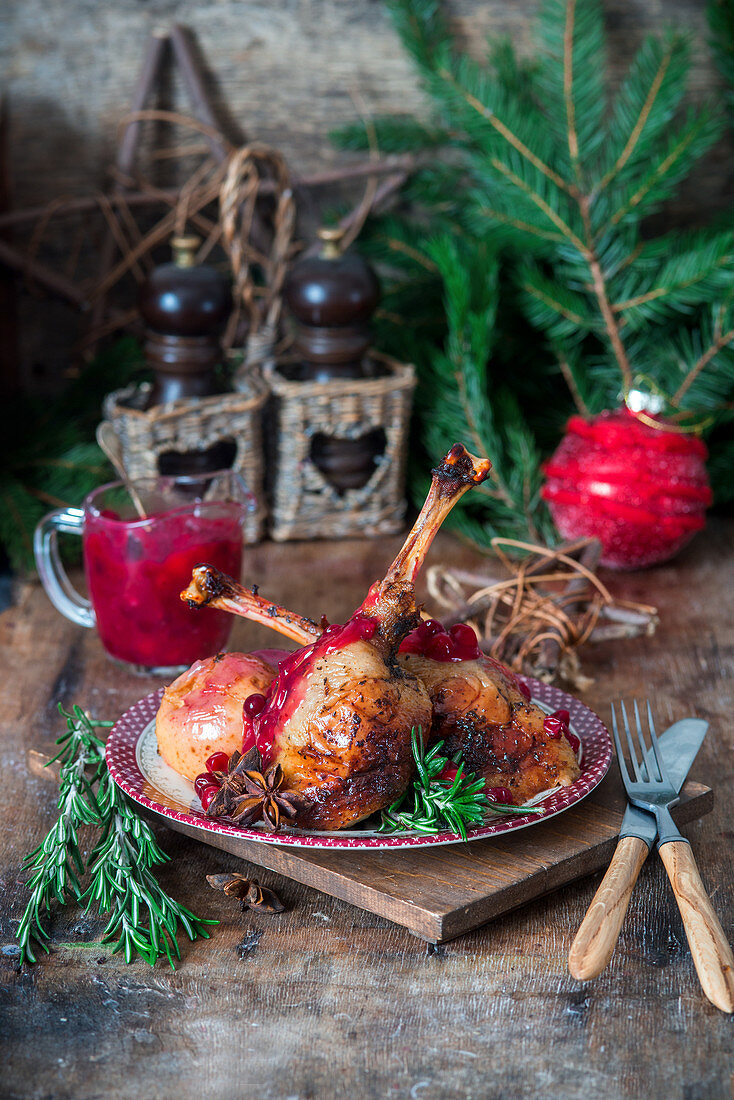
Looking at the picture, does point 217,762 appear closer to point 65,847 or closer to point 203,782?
point 203,782

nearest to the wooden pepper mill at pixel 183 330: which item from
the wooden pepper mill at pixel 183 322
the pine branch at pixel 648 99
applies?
the wooden pepper mill at pixel 183 322

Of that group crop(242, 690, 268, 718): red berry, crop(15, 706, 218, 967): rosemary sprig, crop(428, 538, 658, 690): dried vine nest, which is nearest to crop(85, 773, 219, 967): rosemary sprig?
crop(15, 706, 218, 967): rosemary sprig

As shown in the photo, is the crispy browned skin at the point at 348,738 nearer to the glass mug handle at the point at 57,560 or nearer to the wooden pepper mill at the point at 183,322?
the glass mug handle at the point at 57,560

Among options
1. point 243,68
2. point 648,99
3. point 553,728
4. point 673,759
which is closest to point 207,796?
point 553,728

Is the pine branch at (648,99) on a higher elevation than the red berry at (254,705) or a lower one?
higher

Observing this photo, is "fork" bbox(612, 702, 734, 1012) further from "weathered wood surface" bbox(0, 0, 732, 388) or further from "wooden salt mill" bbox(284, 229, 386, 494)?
"weathered wood surface" bbox(0, 0, 732, 388)

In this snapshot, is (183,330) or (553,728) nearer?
(553,728)

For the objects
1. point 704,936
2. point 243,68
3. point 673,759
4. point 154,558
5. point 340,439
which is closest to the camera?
point 704,936
